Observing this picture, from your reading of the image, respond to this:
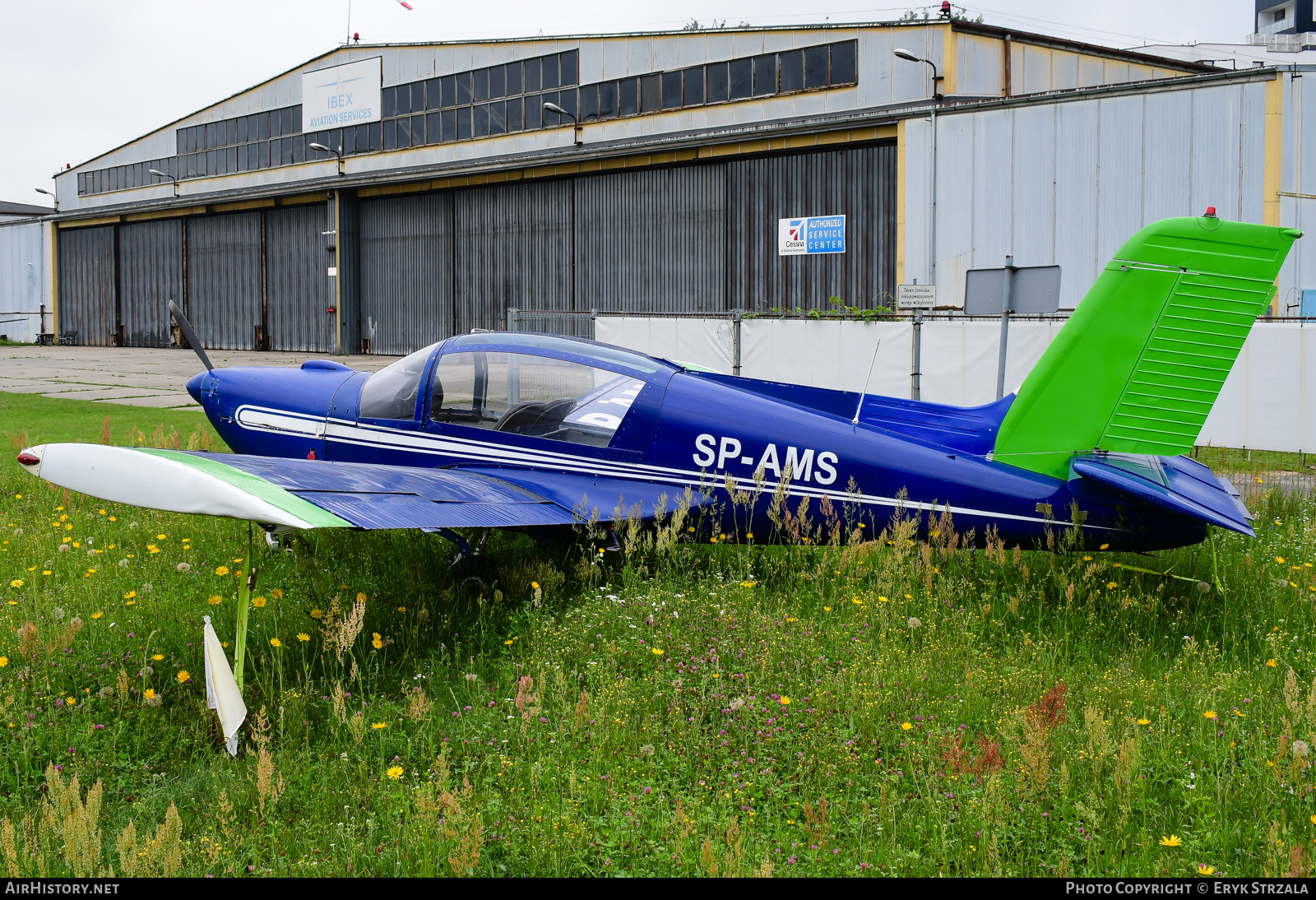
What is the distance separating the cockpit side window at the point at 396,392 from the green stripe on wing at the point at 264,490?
6.67 ft

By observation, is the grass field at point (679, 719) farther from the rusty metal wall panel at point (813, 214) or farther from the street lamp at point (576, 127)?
the street lamp at point (576, 127)

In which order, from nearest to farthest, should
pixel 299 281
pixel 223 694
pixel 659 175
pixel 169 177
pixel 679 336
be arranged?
pixel 223 694, pixel 679 336, pixel 659 175, pixel 299 281, pixel 169 177

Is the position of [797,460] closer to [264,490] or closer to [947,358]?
[264,490]

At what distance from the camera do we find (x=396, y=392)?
7.02 metres

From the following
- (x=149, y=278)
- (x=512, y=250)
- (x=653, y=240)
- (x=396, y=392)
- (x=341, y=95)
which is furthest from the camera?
(x=149, y=278)

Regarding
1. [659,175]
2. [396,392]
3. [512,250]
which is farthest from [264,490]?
[512,250]

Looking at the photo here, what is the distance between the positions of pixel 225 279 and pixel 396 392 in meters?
38.3

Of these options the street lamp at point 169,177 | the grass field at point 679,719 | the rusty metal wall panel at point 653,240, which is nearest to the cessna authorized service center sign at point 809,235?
the rusty metal wall panel at point 653,240

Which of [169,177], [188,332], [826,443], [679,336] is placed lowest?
[826,443]

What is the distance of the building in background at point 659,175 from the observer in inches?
787

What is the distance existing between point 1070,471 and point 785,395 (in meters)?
1.76

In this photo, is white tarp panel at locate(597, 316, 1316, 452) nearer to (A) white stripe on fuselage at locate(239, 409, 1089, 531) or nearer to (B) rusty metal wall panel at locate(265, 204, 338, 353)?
(A) white stripe on fuselage at locate(239, 409, 1089, 531)

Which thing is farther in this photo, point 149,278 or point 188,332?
point 149,278

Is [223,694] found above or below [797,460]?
below
